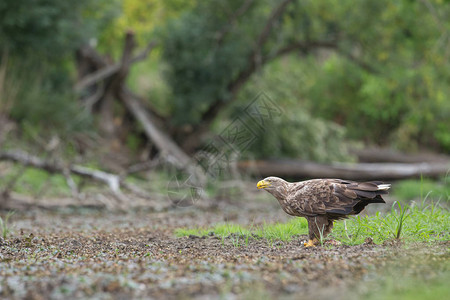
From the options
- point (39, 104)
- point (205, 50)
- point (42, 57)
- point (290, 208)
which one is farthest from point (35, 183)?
point (290, 208)

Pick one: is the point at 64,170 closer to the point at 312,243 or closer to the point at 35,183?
the point at 35,183

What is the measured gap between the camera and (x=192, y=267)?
443cm

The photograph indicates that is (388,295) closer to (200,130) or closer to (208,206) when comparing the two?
(208,206)

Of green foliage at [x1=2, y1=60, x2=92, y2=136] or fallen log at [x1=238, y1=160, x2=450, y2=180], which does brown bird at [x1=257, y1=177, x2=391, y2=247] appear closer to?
fallen log at [x1=238, y1=160, x2=450, y2=180]

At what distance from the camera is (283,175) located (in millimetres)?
17672

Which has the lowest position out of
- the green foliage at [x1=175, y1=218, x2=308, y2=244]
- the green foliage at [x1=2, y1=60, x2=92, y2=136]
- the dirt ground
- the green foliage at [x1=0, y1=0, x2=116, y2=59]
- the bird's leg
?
the green foliage at [x1=175, y1=218, x2=308, y2=244]

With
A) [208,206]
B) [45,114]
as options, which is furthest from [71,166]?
[45,114]

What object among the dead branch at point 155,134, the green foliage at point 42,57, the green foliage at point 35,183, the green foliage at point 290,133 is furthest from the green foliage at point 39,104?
the green foliage at point 290,133

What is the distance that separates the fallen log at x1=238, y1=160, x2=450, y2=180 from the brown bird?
11275 mm

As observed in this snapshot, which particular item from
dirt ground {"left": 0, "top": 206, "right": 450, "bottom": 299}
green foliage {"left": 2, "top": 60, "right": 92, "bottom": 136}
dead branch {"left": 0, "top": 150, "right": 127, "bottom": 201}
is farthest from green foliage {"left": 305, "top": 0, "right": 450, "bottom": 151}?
dirt ground {"left": 0, "top": 206, "right": 450, "bottom": 299}

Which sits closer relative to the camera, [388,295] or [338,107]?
[388,295]

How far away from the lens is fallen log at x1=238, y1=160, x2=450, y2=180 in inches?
671

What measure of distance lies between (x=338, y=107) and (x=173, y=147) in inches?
431

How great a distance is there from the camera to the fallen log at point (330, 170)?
671 inches
